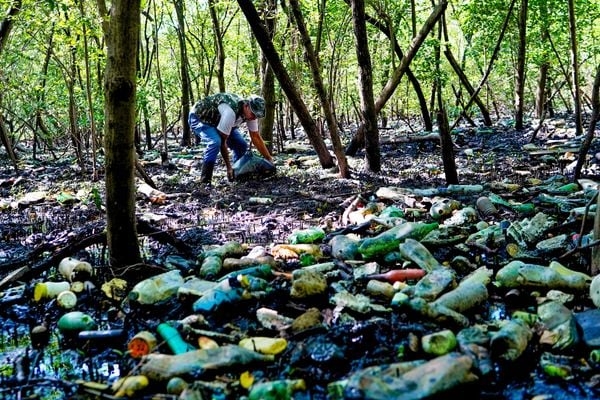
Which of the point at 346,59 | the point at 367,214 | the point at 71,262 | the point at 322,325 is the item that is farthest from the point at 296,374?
the point at 346,59

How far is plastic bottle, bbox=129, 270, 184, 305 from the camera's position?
317cm

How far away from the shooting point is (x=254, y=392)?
208 cm

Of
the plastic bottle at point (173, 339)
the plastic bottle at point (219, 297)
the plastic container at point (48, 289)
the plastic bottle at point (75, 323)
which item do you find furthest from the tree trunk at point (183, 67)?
the plastic bottle at point (173, 339)

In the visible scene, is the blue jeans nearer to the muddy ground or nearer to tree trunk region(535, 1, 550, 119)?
the muddy ground

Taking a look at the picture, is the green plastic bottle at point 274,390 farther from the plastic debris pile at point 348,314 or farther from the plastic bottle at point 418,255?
the plastic bottle at point 418,255

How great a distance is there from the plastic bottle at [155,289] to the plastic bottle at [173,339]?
50cm

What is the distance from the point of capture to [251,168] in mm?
7656

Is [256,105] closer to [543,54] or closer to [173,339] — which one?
[173,339]

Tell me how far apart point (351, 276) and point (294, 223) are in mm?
1733

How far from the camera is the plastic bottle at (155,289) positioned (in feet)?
10.4

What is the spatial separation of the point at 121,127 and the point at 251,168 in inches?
177

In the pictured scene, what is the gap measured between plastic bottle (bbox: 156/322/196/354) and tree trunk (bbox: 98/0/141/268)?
0.93 m

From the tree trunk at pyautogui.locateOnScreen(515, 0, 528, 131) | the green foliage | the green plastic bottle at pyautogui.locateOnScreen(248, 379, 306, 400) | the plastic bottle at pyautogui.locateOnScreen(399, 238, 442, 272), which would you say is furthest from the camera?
the tree trunk at pyautogui.locateOnScreen(515, 0, 528, 131)

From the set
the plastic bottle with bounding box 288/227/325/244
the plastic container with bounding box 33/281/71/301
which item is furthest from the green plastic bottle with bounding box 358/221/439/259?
the plastic container with bounding box 33/281/71/301
